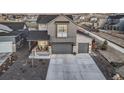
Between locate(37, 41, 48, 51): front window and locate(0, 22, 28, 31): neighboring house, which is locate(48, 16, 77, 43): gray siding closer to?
locate(37, 41, 48, 51): front window

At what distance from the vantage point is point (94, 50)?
5195mm

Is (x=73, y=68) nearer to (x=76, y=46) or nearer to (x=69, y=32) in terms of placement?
(x=76, y=46)

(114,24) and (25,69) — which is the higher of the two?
(114,24)

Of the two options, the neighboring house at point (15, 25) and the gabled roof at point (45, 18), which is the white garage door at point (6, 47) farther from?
the gabled roof at point (45, 18)

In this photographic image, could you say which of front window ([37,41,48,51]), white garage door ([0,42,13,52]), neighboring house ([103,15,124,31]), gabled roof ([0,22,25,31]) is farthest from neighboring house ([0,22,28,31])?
neighboring house ([103,15,124,31])

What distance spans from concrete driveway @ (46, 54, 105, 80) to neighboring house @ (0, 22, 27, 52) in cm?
92

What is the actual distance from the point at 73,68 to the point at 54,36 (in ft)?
3.08

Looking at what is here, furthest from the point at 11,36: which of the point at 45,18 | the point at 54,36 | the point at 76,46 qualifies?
the point at 76,46

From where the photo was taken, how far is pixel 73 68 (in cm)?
518

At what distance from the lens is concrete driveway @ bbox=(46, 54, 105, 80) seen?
5086mm

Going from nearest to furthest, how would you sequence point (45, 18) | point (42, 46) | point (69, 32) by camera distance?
point (45, 18) < point (42, 46) < point (69, 32)

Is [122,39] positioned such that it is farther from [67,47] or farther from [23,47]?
[23,47]
